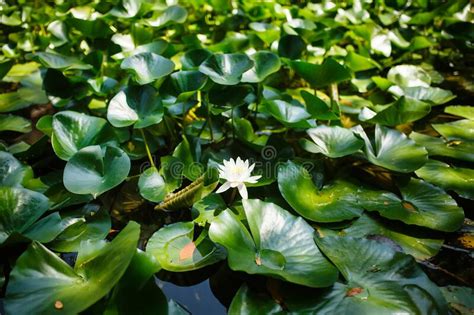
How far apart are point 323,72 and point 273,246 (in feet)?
2.81

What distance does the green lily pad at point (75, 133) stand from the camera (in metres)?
1.35

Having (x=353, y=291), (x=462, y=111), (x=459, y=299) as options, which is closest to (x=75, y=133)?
(x=353, y=291)

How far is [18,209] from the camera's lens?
1.13 meters

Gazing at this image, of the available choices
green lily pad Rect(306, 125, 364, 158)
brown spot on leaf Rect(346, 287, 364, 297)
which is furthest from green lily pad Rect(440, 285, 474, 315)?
green lily pad Rect(306, 125, 364, 158)

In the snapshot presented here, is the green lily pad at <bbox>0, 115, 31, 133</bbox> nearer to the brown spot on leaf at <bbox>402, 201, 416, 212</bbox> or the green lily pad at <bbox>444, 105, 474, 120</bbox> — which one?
the brown spot on leaf at <bbox>402, 201, 416, 212</bbox>

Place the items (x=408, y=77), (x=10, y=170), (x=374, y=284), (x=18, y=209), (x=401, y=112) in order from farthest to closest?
(x=408, y=77), (x=401, y=112), (x=10, y=170), (x=18, y=209), (x=374, y=284)

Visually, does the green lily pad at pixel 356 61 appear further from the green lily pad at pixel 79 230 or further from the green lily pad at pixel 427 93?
the green lily pad at pixel 79 230

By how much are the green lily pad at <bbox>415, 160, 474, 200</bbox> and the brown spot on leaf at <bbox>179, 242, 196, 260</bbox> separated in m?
0.85

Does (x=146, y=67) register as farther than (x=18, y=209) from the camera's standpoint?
Yes

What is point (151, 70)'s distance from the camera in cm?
151

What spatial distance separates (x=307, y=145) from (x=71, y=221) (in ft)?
2.75

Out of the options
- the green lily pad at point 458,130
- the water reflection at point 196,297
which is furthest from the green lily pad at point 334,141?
the water reflection at point 196,297

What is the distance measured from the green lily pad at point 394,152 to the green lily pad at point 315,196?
0.44 ft

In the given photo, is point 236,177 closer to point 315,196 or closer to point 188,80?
point 315,196
